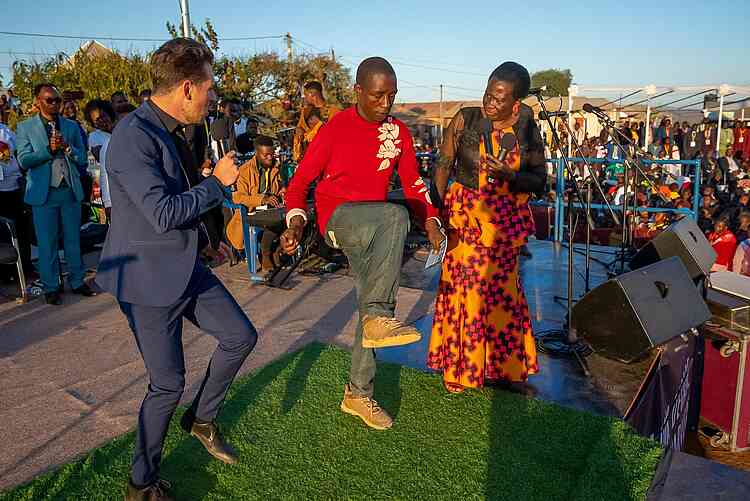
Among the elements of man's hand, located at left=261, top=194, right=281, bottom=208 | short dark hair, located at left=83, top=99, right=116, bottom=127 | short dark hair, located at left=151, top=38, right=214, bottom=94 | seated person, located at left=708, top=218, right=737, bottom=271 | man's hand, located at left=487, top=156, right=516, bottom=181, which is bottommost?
seated person, located at left=708, top=218, right=737, bottom=271

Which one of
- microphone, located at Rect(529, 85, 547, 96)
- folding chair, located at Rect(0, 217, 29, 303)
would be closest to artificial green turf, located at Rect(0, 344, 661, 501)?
microphone, located at Rect(529, 85, 547, 96)

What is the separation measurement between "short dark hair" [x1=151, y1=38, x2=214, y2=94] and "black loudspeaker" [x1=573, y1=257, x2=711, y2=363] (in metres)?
2.84

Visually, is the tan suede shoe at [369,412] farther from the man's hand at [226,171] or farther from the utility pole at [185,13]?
the utility pole at [185,13]

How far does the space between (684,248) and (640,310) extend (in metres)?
1.31

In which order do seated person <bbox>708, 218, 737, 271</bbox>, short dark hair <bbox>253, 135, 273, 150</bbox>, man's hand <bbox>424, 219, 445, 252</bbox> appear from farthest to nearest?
seated person <bbox>708, 218, 737, 271</bbox> < short dark hair <bbox>253, 135, 273, 150</bbox> < man's hand <bbox>424, 219, 445, 252</bbox>

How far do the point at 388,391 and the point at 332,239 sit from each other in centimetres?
133

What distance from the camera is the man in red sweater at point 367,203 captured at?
294 centimetres

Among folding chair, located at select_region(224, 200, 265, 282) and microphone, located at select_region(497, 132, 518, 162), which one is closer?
microphone, located at select_region(497, 132, 518, 162)

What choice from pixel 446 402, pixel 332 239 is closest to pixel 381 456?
pixel 446 402

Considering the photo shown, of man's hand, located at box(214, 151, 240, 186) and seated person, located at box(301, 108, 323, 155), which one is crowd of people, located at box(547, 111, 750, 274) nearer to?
seated person, located at box(301, 108, 323, 155)

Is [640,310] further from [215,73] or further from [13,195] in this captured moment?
[215,73]

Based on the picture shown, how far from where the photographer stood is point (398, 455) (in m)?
3.19

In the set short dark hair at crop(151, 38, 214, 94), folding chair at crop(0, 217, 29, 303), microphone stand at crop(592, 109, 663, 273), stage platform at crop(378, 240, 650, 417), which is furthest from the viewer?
folding chair at crop(0, 217, 29, 303)

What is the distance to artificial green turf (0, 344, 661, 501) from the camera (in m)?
2.87
